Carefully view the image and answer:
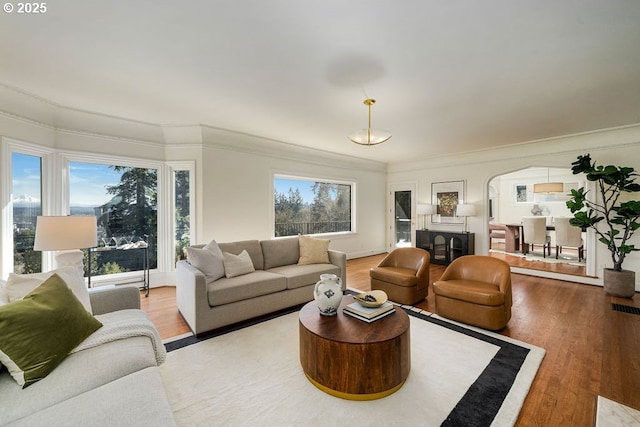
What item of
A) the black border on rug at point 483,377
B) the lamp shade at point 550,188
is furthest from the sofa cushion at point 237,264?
the lamp shade at point 550,188

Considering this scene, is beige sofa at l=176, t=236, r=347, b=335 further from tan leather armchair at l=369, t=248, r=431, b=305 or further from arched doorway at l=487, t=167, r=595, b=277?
arched doorway at l=487, t=167, r=595, b=277

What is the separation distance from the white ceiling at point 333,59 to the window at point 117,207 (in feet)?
3.24

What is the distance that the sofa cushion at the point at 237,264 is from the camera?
326 centimetres

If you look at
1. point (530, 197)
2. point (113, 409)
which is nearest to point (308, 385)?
point (113, 409)

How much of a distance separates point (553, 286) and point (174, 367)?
5783 millimetres

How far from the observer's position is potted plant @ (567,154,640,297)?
395 centimetres

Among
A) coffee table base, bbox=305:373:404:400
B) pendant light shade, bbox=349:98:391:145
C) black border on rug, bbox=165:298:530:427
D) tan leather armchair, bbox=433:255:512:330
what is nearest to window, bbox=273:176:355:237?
pendant light shade, bbox=349:98:391:145

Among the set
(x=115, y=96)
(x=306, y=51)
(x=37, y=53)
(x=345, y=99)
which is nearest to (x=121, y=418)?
(x=306, y=51)

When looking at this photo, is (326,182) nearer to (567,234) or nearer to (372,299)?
(372,299)

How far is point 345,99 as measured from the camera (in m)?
3.19

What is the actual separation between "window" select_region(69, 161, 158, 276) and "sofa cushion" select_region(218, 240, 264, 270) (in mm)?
1793

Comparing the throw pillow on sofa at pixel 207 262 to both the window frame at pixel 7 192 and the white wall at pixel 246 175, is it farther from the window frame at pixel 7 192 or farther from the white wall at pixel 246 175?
the window frame at pixel 7 192

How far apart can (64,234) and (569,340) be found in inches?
202

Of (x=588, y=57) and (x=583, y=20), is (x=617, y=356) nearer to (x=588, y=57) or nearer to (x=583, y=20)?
(x=588, y=57)
